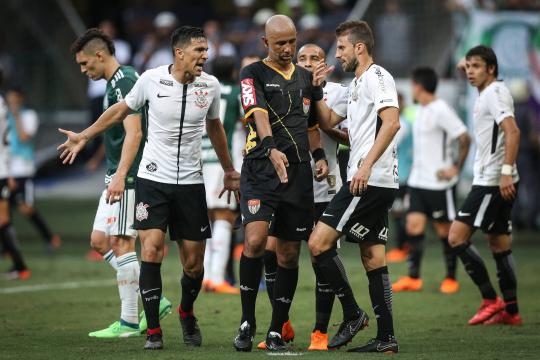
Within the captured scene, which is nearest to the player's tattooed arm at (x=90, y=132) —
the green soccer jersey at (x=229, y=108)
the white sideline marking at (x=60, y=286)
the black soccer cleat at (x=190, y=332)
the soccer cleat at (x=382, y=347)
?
the black soccer cleat at (x=190, y=332)

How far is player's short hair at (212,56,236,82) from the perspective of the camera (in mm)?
13453

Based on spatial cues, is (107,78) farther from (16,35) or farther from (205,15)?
(205,15)

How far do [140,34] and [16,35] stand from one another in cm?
301

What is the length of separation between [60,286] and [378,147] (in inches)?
264

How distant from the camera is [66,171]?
26500mm

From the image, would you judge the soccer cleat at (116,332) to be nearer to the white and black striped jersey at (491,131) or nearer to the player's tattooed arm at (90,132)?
the player's tattooed arm at (90,132)

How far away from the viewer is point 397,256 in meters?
17.5

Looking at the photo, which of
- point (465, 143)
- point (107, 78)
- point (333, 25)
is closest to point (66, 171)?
point (333, 25)

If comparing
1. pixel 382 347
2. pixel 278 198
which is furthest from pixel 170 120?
pixel 382 347

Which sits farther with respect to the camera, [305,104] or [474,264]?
[474,264]

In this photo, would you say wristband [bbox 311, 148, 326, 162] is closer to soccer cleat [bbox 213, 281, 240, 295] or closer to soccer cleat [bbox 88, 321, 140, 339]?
soccer cleat [bbox 88, 321, 140, 339]

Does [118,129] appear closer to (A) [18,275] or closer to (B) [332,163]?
(B) [332,163]

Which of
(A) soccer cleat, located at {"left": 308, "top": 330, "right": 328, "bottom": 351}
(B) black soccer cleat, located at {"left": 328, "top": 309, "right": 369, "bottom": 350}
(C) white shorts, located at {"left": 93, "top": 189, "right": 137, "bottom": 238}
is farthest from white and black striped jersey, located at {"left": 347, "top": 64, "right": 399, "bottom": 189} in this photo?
(C) white shorts, located at {"left": 93, "top": 189, "right": 137, "bottom": 238}

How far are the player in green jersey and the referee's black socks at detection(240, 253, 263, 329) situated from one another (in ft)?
5.18
